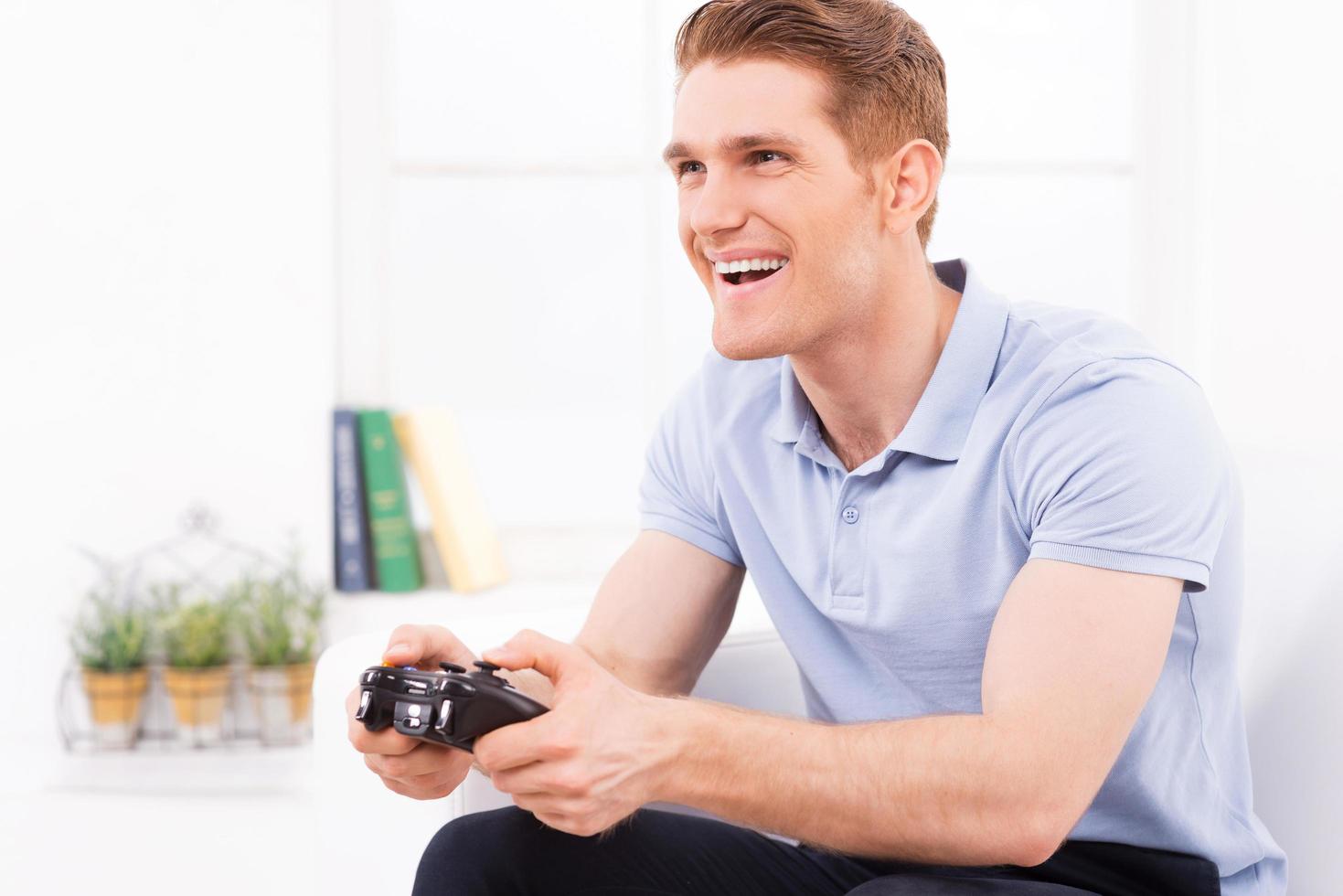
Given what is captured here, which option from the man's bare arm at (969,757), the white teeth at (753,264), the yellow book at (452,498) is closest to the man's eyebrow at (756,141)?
the white teeth at (753,264)

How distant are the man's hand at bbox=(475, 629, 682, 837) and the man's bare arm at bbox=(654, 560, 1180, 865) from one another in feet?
0.06

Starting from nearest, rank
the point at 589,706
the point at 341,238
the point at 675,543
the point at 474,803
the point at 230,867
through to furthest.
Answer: the point at 589,706, the point at 474,803, the point at 675,543, the point at 230,867, the point at 341,238

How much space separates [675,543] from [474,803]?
0.33 metres

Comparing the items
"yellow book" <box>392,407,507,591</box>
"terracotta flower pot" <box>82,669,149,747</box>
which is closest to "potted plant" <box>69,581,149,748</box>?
"terracotta flower pot" <box>82,669,149,747</box>

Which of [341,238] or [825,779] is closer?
[825,779]

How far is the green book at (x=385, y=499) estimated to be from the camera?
7.84 feet

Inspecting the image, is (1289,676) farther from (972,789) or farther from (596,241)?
(596,241)

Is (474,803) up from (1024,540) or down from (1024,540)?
down

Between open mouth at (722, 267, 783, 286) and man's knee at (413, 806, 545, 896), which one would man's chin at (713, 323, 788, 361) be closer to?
open mouth at (722, 267, 783, 286)

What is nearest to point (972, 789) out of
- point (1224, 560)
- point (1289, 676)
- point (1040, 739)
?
point (1040, 739)

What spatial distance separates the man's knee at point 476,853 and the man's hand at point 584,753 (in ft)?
0.62

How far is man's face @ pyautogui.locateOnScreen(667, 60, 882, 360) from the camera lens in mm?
1172

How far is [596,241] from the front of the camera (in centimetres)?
255

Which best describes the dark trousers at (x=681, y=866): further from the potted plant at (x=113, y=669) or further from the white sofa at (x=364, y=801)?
the potted plant at (x=113, y=669)
